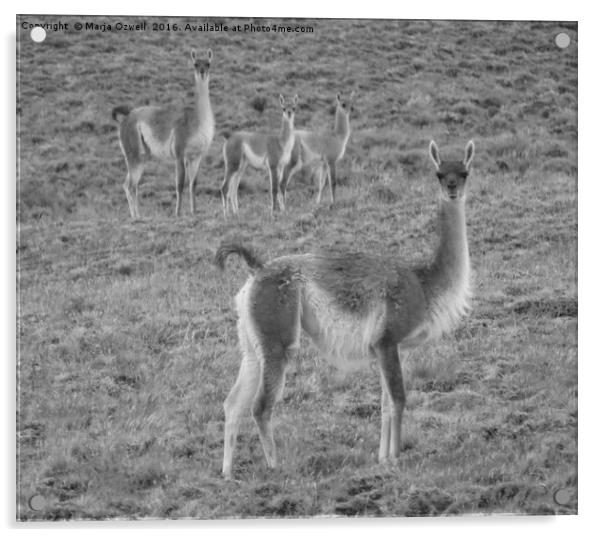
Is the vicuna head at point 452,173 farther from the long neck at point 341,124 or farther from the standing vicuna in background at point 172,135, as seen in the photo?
the standing vicuna in background at point 172,135

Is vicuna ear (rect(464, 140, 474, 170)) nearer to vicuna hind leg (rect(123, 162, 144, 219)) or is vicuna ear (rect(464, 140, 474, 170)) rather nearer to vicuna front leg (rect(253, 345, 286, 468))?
vicuna front leg (rect(253, 345, 286, 468))

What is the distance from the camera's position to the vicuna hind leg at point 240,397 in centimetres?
768

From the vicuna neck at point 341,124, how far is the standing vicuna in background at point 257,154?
0.93 feet

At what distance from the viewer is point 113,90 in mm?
8555

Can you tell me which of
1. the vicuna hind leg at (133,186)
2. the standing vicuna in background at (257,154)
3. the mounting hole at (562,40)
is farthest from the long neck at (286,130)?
the mounting hole at (562,40)

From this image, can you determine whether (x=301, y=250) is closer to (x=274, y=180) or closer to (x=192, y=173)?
(x=274, y=180)

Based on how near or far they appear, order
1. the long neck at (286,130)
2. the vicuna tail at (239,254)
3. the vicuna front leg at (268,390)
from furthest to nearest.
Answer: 1. the long neck at (286,130)
2. the vicuna tail at (239,254)
3. the vicuna front leg at (268,390)

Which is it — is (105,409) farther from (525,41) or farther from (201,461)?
(525,41)

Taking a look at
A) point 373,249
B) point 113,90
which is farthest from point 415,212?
point 113,90

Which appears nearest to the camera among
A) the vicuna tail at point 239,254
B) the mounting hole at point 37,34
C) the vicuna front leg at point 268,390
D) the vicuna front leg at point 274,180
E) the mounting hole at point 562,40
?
the vicuna front leg at point 268,390

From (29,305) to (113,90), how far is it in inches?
61.4

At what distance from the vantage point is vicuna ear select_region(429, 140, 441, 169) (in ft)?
26.5

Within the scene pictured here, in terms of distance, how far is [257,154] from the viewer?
870 cm

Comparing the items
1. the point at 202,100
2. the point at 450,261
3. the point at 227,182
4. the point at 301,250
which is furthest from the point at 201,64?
the point at 450,261
